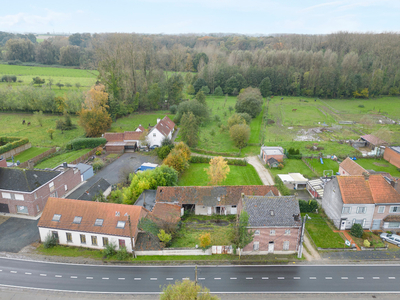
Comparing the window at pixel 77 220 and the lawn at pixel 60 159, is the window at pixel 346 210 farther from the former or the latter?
the lawn at pixel 60 159

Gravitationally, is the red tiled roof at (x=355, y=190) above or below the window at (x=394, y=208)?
above

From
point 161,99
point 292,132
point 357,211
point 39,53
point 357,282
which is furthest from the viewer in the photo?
point 39,53

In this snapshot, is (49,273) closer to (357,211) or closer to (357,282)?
(357,282)

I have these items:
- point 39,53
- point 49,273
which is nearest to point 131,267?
point 49,273

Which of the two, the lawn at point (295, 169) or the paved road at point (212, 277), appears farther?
the lawn at point (295, 169)

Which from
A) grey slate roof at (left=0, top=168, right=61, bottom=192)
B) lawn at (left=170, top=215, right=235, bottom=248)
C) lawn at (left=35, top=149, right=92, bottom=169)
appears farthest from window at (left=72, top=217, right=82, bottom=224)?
lawn at (left=35, top=149, right=92, bottom=169)

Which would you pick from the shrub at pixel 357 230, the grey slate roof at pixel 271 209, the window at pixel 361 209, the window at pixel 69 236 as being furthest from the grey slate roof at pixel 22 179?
the window at pixel 361 209
